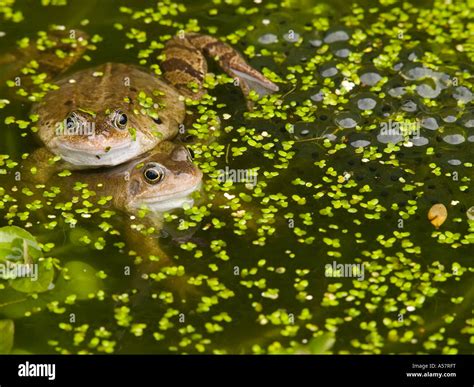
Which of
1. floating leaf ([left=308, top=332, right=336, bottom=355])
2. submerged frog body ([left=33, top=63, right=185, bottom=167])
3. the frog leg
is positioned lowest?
floating leaf ([left=308, top=332, right=336, bottom=355])

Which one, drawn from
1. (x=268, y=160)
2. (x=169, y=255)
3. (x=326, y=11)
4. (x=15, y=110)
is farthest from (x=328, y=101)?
(x=15, y=110)

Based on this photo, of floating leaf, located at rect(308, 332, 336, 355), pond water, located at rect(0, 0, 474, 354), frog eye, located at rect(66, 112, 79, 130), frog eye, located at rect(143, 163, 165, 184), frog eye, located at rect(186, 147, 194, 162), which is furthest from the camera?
frog eye, located at rect(186, 147, 194, 162)

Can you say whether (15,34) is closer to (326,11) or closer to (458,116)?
(326,11)

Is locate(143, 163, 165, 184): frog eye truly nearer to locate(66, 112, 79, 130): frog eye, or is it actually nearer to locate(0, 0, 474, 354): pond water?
locate(0, 0, 474, 354): pond water

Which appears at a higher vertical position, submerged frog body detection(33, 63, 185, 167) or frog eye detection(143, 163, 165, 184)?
submerged frog body detection(33, 63, 185, 167)

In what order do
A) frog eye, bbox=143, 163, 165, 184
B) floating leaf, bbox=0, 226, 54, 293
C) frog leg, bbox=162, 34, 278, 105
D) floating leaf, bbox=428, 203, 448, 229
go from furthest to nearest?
frog leg, bbox=162, 34, 278, 105
frog eye, bbox=143, 163, 165, 184
floating leaf, bbox=428, 203, 448, 229
floating leaf, bbox=0, 226, 54, 293

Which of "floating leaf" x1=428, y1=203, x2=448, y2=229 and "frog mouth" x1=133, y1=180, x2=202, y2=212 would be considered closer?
"floating leaf" x1=428, y1=203, x2=448, y2=229

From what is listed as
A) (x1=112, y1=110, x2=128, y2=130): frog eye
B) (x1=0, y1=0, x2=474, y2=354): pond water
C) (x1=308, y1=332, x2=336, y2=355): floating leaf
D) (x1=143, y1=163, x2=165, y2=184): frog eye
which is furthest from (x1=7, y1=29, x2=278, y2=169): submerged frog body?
(x1=308, y1=332, x2=336, y2=355): floating leaf

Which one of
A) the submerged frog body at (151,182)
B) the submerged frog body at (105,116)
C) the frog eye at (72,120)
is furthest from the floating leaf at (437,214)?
the frog eye at (72,120)

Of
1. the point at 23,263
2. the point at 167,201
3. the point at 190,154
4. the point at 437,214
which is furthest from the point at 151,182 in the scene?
the point at 437,214
